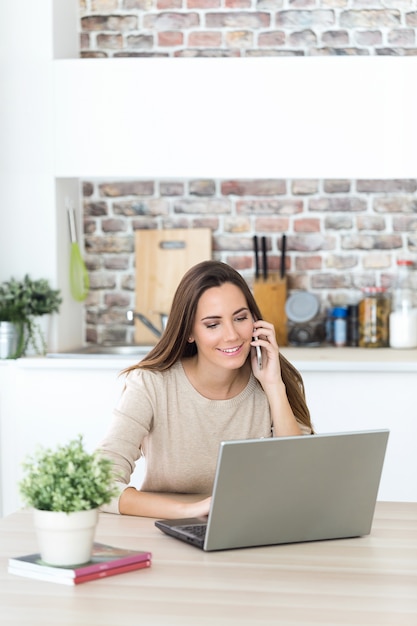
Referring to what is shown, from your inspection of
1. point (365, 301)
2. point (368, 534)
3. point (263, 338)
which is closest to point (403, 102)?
point (365, 301)

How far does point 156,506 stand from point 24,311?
6.90ft

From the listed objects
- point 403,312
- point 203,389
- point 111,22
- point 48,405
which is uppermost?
point 111,22

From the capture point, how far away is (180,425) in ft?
8.33

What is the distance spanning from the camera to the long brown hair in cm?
254

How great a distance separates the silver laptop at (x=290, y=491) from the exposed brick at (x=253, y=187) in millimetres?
2653

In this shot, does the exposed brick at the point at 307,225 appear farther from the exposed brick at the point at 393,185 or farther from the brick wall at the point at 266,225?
the exposed brick at the point at 393,185

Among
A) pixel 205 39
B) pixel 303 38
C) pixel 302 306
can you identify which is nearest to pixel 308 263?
pixel 302 306

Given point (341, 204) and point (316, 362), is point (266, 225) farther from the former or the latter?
point (316, 362)

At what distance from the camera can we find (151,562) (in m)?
1.74

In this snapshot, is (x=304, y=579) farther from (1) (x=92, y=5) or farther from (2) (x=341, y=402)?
(1) (x=92, y=5)

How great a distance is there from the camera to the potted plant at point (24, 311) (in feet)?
13.0

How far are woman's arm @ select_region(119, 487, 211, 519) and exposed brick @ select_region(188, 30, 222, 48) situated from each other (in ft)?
9.07

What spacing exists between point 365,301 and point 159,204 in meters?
1.05

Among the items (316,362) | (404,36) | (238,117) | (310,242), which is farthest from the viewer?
(310,242)
